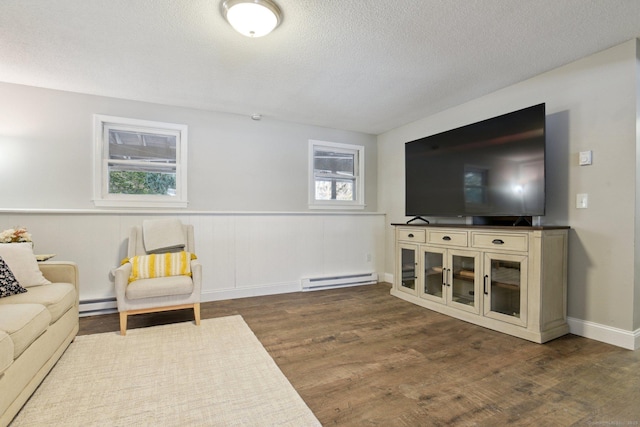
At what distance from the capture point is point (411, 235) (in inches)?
141

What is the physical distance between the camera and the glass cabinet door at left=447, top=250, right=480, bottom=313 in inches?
111

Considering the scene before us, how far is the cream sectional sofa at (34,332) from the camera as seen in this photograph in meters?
1.34

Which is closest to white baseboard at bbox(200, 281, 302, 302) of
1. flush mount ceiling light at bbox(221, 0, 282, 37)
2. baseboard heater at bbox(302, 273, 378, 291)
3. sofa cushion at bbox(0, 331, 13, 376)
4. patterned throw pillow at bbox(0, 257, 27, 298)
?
baseboard heater at bbox(302, 273, 378, 291)

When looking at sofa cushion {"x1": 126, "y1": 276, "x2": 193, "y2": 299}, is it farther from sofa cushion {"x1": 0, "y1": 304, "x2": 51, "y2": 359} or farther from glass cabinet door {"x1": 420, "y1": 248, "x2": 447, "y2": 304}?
glass cabinet door {"x1": 420, "y1": 248, "x2": 447, "y2": 304}

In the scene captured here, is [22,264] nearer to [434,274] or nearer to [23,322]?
[23,322]

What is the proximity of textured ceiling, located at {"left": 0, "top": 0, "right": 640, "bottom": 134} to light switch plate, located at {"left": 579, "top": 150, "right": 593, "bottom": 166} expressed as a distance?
31.2 inches

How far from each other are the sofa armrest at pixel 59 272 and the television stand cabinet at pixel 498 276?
323 centimetres

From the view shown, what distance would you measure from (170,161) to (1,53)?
1.56 m

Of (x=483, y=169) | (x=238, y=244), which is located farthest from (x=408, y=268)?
(x=238, y=244)

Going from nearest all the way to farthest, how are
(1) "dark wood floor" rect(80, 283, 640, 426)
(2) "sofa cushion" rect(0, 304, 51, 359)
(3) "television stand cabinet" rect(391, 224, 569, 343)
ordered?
(2) "sofa cushion" rect(0, 304, 51, 359) < (1) "dark wood floor" rect(80, 283, 640, 426) < (3) "television stand cabinet" rect(391, 224, 569, 343)

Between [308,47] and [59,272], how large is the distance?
257cm

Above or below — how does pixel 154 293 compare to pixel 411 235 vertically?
below

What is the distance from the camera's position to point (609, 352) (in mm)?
2201

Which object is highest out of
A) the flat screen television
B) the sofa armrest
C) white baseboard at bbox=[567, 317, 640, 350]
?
the flat screen television
